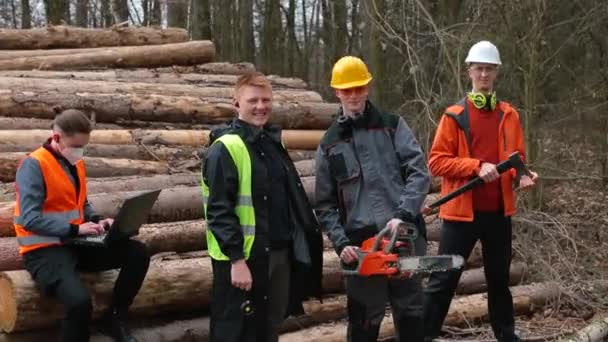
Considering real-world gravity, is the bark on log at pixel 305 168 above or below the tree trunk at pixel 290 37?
below

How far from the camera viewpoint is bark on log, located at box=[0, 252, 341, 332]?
4.97 m

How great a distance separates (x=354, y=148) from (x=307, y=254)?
72 cm

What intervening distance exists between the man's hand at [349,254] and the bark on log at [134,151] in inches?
178

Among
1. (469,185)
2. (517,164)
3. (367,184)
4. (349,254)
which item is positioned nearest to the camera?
(349,254)

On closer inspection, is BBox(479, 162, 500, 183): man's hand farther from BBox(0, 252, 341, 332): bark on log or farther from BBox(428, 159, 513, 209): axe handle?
BBox(0, 252, 341, 332): bark on log

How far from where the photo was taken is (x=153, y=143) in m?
8.91

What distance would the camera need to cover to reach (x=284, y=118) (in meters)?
10.1

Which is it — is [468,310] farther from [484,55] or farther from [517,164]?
[484,55]

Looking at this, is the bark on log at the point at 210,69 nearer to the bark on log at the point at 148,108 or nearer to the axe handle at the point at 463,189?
the bark on log at the point at 148,108

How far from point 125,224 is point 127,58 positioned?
278 inches

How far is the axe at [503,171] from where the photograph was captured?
203 inches

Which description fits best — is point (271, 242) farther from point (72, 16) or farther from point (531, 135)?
point (72, 16)

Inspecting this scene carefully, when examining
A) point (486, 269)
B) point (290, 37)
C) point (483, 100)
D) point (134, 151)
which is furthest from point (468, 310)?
point (290, 37)

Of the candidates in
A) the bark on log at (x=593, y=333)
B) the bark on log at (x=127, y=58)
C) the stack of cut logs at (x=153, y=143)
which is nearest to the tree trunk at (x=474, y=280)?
the stack of cut logs at (x=153, y=143)
